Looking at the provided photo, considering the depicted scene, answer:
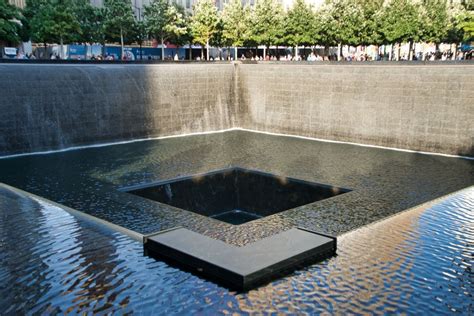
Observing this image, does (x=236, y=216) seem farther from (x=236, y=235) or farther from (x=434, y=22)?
(x=434, y=22)

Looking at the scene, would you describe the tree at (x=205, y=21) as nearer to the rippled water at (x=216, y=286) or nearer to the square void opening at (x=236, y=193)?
the square void opening at (x=236, y=193)

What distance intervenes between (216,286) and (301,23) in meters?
26.7

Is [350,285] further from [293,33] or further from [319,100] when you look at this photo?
[293,33]

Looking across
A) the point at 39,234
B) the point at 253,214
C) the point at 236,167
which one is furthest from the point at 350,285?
the point at 236,167

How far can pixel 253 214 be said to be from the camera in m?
10.8

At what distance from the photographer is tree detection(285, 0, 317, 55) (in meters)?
29.7

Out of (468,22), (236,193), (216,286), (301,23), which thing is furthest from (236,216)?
(301,23)

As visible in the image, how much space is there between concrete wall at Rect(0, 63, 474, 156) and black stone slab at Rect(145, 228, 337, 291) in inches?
342

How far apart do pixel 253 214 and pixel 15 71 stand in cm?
776

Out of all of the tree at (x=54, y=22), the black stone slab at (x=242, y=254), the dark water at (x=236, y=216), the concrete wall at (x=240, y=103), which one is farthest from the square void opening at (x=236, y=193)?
the tree at (x=54, y=22)

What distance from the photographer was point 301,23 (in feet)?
98.0

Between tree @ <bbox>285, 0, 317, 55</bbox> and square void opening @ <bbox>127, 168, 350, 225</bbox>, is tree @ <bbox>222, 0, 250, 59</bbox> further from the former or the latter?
square void opening @ <bbox>127, 168, 350, 225</bbox>

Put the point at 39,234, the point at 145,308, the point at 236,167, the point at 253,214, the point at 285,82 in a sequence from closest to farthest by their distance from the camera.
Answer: the point at 145,308 → the point at 39,234 → the point at 253,214 → the point at 236,167 → the point at 285,82

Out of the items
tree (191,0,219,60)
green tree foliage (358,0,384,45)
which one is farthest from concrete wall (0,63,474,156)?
tree (191,0,219,60)
